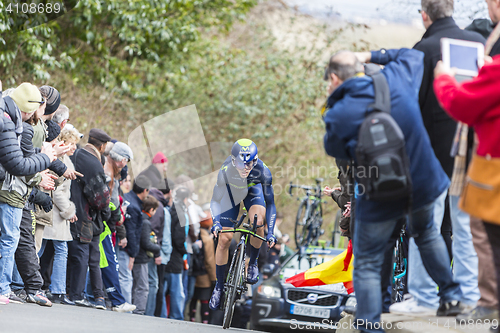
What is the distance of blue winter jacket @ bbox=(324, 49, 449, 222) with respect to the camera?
4.64 m

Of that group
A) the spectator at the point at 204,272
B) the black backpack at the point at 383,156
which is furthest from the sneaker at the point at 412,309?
the spectator at the point at 204,272

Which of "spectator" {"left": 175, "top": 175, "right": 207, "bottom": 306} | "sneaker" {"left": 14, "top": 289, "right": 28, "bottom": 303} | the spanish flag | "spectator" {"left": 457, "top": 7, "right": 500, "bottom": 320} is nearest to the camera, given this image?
"spectator" {"left": 457, "top": 7, "right": 500, "bottom": 320}

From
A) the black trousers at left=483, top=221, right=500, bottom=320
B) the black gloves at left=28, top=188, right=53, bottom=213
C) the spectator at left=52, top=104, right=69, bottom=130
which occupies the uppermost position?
the spectator at left=52, top=104, right=69, bottom=130

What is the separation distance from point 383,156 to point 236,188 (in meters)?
4.82

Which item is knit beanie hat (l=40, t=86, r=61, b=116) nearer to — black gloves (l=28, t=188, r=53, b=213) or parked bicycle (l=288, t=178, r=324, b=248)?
black gloves (l=28, t=188, r=53, b=213)

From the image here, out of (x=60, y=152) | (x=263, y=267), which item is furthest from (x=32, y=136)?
(x=263, y=267)

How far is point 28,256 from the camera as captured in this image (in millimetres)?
7426

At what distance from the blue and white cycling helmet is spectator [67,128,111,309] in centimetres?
195

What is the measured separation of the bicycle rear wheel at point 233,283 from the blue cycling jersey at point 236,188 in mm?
616

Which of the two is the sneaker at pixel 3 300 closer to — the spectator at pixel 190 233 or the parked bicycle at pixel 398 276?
the parked bicycle at pixel 398 276

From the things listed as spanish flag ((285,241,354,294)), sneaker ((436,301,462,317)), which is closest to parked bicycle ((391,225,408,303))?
spanish flag ((285,241,354,294))

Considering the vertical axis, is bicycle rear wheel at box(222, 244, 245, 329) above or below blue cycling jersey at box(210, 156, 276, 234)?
below

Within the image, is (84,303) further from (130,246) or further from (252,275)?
(252,275)

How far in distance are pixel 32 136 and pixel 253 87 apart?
14963mm
